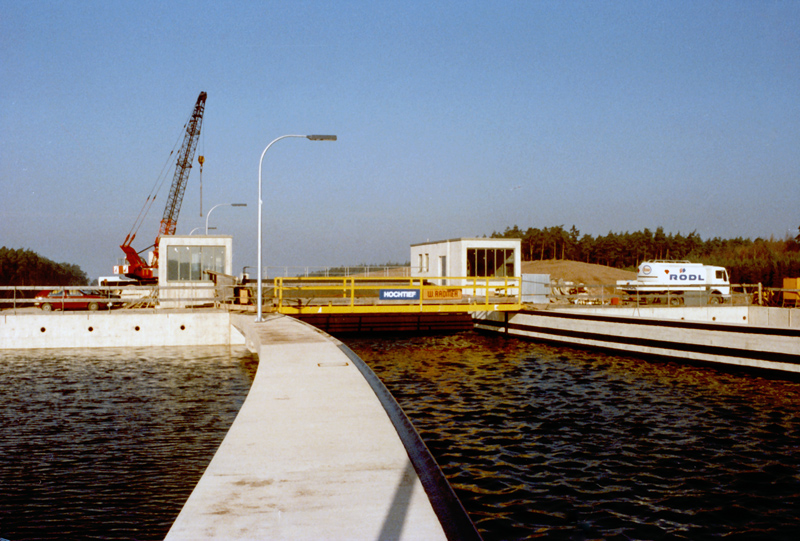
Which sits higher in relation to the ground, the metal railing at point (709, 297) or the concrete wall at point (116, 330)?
the metal railing at point (709, 297)

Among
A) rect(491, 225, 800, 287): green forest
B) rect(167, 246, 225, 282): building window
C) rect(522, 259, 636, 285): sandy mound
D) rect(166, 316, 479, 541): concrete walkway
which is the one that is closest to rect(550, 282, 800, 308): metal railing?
rect(167, 246, 225, 282): building window

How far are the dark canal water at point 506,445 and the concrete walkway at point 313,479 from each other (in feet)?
3.90

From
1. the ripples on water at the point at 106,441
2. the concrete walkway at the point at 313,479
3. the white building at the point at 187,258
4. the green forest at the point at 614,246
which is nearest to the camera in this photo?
the concrete walkway at the point at 313,479

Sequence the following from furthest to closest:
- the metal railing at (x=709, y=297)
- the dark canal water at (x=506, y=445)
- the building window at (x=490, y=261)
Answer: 1. the building window at (x=490, y=261)
2. the metal railing at (x=709, y=297)
3. the dark canal water at (x=506, y=445)

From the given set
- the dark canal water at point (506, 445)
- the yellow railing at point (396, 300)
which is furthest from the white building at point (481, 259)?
the dark canal water at point (506, 445)

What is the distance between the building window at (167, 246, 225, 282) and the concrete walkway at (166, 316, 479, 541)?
25.8 metres

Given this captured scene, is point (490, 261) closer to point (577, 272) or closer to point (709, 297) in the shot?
point (709, 297)

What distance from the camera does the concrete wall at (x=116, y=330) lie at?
25.5 m

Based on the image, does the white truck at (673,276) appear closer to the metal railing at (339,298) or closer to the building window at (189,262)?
the metal railing at (339,298)

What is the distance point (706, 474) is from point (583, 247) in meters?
148

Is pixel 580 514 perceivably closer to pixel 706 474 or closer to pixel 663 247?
pixel 706 474

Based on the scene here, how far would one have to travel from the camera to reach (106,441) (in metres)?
10.7

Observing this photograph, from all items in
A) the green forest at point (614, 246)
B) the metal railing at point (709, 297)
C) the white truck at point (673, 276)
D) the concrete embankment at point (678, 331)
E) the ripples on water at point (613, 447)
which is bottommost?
the ripples on water at point (613, 447)

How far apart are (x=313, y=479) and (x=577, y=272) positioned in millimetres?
102429
